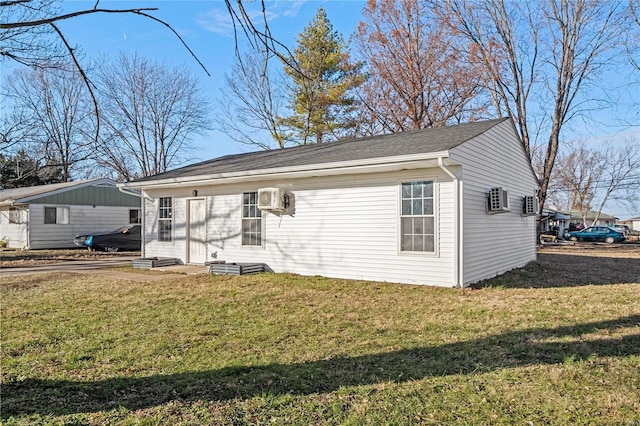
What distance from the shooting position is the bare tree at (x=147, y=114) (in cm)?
2577

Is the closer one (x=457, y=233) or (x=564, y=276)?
(x=457, y=233)

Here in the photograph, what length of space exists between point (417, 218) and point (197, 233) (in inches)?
252

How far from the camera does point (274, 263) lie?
10.0 meters

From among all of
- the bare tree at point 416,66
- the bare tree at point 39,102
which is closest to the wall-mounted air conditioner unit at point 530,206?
the bare tree at point 416,66

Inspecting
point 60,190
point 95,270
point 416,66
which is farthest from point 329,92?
point 95,270

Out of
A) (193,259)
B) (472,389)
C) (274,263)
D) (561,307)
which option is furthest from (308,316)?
(193,259)

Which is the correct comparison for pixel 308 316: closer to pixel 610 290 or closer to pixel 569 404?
pixel 569 404

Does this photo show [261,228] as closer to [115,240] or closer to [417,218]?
[417,218]

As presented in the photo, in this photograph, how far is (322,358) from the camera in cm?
390

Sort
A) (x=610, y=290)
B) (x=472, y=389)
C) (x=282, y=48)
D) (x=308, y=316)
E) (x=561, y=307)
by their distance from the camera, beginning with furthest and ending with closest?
(x=610, y=290)
(x=561, y=307)
(x=308, y=316)
(x=472, y=389)
(x=282, y=48)

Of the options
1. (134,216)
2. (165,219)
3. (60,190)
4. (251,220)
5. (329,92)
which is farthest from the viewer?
(134,216)

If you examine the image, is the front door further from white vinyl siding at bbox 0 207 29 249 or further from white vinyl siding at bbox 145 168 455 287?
white vinyl siding at bbox 0 207 29 249

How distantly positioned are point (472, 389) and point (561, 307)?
376 cm

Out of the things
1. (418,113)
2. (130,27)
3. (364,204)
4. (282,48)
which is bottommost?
(364,204)
